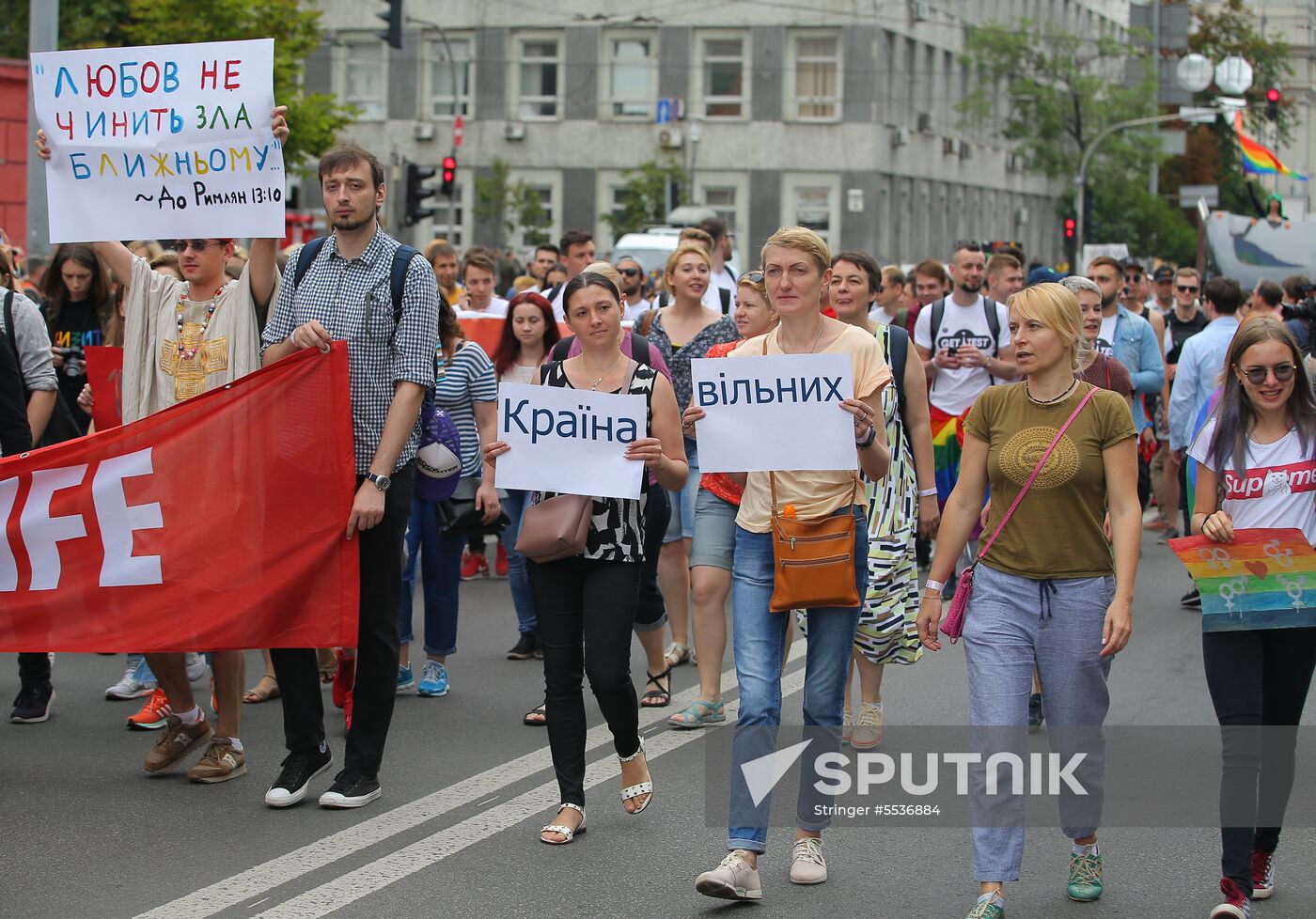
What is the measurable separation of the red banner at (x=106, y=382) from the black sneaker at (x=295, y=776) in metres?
2.06

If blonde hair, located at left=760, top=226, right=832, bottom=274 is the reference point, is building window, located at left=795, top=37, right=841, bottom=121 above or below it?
above

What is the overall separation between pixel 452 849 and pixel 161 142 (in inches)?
111

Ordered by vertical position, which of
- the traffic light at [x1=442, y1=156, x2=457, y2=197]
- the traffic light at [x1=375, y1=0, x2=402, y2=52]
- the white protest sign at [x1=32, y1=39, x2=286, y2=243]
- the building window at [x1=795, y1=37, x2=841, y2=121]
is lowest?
the white protest sign at [x1=32, y1=39, x2=286, y2=243]

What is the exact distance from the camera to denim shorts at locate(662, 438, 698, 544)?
900 cm

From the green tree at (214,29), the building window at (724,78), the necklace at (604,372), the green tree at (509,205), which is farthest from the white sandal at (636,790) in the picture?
the building window at (724,78)

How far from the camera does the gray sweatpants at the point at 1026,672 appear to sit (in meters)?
5.36

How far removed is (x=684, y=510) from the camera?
9336mm

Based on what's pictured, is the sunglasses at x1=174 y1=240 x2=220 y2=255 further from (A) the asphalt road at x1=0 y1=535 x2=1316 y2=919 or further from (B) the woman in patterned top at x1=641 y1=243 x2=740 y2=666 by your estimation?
(B) the woman in patterned top at x1=641 y1=243 x2=740 y2=666

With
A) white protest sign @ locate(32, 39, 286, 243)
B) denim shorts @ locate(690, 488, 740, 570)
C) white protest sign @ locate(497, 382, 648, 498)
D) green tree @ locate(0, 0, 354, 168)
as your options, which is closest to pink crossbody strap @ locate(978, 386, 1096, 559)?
white protest sign @ locate(497, 382, 648, 498)

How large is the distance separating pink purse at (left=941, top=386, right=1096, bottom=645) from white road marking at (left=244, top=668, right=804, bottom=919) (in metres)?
1.19

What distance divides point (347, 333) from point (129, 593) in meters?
1.24

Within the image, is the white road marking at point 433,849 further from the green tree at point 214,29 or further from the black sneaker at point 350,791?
the green tree at point 214,29

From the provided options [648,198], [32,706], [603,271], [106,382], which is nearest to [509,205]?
[648,198]

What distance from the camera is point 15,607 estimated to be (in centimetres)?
666
